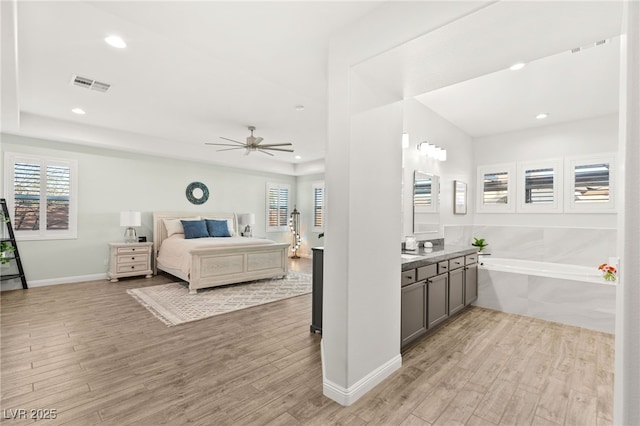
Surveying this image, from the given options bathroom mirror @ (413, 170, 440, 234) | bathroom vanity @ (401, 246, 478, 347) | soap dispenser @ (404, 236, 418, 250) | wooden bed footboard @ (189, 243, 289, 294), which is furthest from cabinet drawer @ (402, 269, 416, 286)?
wooden bed footboard @ (189, 243, 289, 294)

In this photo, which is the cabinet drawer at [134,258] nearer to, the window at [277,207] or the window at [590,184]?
the window at [277,207]

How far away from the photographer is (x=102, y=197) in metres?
5.71

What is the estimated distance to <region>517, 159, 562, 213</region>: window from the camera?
4.73 m

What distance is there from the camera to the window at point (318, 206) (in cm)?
866

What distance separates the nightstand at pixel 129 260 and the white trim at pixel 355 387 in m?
5.02

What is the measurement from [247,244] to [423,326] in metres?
3.48

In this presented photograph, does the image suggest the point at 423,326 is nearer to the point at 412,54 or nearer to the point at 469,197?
the point at 412,54

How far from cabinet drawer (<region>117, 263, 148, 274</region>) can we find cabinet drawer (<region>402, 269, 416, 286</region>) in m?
5.28

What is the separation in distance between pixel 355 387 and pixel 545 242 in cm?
438

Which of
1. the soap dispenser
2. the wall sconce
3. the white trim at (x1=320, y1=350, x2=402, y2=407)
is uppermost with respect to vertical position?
the wall sconce

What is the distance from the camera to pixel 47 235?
512 centimetres

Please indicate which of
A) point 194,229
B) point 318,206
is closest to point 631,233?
point 194,229

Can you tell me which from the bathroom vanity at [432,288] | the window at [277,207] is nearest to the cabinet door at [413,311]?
the bathroom vanity at [432,288]

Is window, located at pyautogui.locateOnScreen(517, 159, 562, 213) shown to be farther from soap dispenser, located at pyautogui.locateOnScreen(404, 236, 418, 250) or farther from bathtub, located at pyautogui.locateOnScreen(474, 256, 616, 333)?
soap dispenser, located at pyautogui.locateOnScreen(404, 236, 418, 250)
